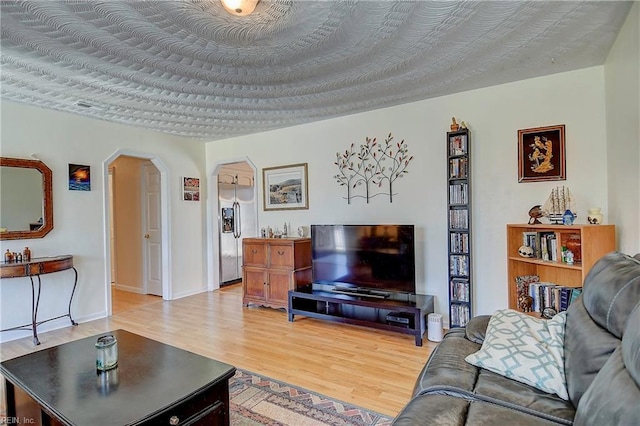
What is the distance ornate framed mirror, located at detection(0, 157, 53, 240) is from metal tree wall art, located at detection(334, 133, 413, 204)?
3.36 m

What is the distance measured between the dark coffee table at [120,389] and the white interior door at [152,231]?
3.67 metres

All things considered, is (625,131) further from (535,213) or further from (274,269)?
(274,269)

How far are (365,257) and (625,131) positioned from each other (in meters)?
2.36

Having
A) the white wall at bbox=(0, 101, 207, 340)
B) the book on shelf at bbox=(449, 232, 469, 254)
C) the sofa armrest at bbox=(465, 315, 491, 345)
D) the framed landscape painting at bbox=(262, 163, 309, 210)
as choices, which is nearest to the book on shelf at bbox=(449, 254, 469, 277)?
the book on shelf at bbox=(449, 232, 469, 254)

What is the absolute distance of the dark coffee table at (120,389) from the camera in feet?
4.50

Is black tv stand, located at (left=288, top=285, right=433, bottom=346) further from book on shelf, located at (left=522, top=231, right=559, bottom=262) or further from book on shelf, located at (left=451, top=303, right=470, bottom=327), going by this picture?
book on shelf, located at (left=522, top=231, right=559, bottom=262)

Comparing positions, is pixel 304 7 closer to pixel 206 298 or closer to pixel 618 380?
pixel 618 380

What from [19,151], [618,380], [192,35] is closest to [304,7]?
[192,35]

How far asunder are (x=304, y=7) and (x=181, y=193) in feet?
13.2

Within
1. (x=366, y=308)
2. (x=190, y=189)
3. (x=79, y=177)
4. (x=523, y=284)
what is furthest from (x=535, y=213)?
(x=79, y=177)

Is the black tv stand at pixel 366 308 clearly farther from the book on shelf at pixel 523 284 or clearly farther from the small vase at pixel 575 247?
the small vase at pixel 575 247

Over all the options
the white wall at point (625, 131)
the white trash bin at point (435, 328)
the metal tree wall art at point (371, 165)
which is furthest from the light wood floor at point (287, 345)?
the white wall at point (625, 131)

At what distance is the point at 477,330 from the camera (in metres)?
1.90

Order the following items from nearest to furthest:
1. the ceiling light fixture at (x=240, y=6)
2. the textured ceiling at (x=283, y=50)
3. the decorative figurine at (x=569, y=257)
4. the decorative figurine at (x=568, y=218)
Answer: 1. the ceiling light fixture at (x=240, y=6)
2. the textured ceiling at (x=283, y=50)
3. the decorative figurine at (x=569, y=257)
4. the decorative figurine at (x=568, y=218)
